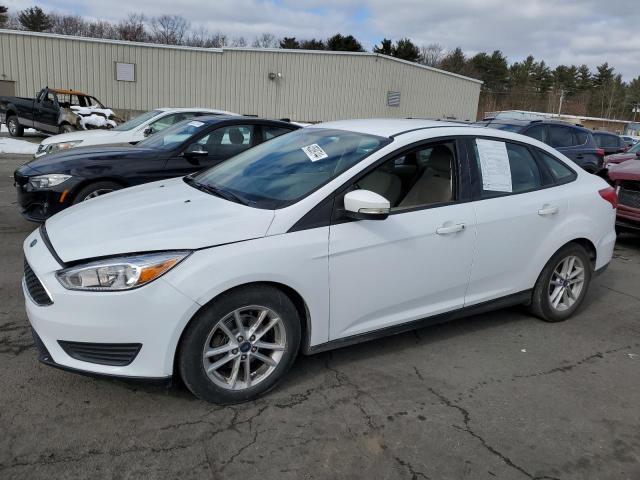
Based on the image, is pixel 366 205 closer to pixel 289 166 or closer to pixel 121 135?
pixel 289 166

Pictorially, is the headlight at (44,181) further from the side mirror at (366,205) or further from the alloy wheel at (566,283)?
the alloy wheel at (566,283)

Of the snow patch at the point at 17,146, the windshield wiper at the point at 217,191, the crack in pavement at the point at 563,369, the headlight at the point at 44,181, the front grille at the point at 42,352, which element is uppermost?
the windshield wiper at the point at 217,191

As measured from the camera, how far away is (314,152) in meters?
3.77

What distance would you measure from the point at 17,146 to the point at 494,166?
53.5 feet

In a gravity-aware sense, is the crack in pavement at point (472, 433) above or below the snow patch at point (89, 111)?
below

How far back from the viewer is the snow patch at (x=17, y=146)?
15609 mm

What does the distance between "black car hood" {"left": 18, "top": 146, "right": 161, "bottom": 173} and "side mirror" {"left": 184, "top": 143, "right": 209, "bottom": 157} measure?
311 millimetres

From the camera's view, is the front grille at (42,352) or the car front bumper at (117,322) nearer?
the car front bumper at (117,322)

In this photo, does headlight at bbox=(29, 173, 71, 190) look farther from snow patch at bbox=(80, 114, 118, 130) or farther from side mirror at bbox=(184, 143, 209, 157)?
snow patch at bbox=(80, 114, 118, 130)

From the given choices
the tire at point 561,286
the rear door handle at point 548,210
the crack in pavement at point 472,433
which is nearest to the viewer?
the crack in pavement at point 472,433

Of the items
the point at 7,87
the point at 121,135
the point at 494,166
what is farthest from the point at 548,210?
the point at 7,87

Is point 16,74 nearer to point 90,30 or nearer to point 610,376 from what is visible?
point 610,376

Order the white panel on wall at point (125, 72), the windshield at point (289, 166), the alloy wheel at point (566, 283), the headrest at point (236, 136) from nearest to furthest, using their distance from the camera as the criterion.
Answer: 1. the windshield at point (289, 166)
2. the alloy wheel at point (566, 283)
3. the headrest at point (236, 136)
4. the white panel on wall at point (125, 72)

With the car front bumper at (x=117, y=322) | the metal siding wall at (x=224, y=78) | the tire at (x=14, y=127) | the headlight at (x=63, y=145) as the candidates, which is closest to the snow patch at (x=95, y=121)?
the tire at (x=14, y=127)
